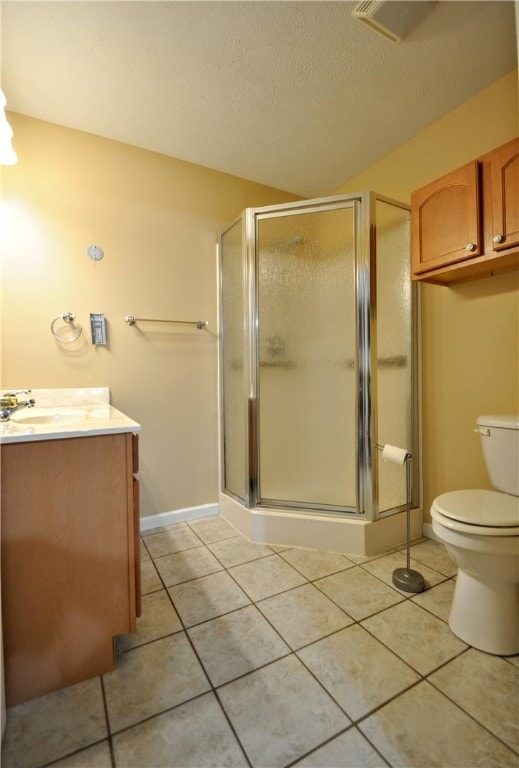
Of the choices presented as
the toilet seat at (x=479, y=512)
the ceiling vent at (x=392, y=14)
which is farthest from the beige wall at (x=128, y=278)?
the toilet seat at (x=479, y=512)

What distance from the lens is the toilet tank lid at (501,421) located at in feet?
4.49

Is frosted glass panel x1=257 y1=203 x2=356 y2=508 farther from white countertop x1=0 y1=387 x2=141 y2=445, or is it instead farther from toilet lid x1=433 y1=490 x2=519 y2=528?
white countertop x1=0 y1=387 x2=141 y2=445

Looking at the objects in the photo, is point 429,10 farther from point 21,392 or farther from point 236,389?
point 21,392

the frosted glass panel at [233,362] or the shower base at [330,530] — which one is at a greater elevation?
the frosted glass panel at [233,362]

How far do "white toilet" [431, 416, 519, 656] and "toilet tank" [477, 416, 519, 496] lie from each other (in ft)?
0.32

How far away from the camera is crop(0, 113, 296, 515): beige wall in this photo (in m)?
1.77

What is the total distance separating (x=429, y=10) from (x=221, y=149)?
1200 millimetres

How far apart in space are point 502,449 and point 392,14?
1783 mm

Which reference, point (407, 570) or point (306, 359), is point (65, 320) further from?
point (407, 570)

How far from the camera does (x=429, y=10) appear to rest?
1.29 metres

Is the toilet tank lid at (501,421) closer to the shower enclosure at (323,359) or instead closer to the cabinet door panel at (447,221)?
the shower enclosure at (323,359)

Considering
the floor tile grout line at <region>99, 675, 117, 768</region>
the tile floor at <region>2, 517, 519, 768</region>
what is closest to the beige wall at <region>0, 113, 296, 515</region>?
the tile floor at <region>2, 517, 519, 768</region>

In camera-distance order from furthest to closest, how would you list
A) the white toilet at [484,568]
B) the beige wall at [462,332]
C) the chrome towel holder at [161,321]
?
the chrome towel holder at [161,321]
the beige wall at [462,332]
the white toilet at [484,568]

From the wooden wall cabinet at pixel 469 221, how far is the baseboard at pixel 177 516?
1.92 metres
